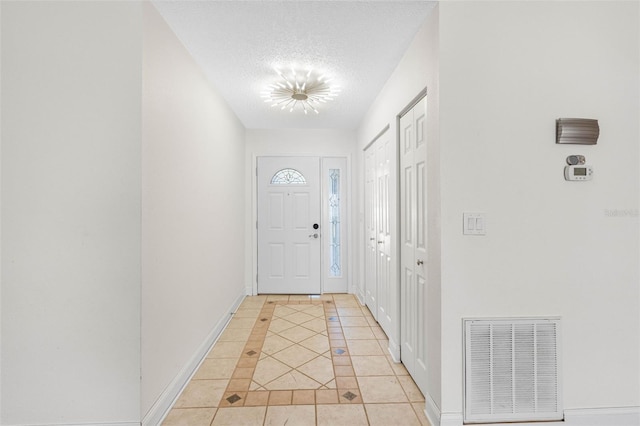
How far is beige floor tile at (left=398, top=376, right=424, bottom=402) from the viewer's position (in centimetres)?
207

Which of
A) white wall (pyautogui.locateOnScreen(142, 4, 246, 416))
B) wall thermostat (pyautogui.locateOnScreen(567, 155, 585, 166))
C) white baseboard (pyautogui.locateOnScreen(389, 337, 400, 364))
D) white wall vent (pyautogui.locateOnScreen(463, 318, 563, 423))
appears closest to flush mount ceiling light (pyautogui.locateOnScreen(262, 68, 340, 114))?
white wall (pyautogui.locateOnScreen(142, 4, 246, 416))

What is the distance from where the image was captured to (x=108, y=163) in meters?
1.68

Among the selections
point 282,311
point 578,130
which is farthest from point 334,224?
point 578,130

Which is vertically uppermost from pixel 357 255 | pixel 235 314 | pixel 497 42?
pixel 497 42

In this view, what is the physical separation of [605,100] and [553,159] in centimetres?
46

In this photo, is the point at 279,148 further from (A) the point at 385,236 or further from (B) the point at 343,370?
(B) the point at 343,370

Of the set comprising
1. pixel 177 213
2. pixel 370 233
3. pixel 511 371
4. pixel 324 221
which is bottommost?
pixel 511 371

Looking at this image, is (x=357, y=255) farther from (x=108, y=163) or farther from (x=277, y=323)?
(x=108, y=163)

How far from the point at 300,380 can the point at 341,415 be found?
471 mm

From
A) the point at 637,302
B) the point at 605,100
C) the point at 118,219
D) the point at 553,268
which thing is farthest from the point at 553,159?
the point at 118,219

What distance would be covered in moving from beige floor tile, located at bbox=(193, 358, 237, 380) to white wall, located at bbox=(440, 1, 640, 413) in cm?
157

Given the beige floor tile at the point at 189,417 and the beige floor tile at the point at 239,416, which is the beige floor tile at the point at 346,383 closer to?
the beige floor tile at the point at 239,416

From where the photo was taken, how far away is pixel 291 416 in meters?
1.90

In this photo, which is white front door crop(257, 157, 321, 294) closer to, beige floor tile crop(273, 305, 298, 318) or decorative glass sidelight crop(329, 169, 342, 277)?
decorative glass sidelight crop(329, 169, 342, 277)
